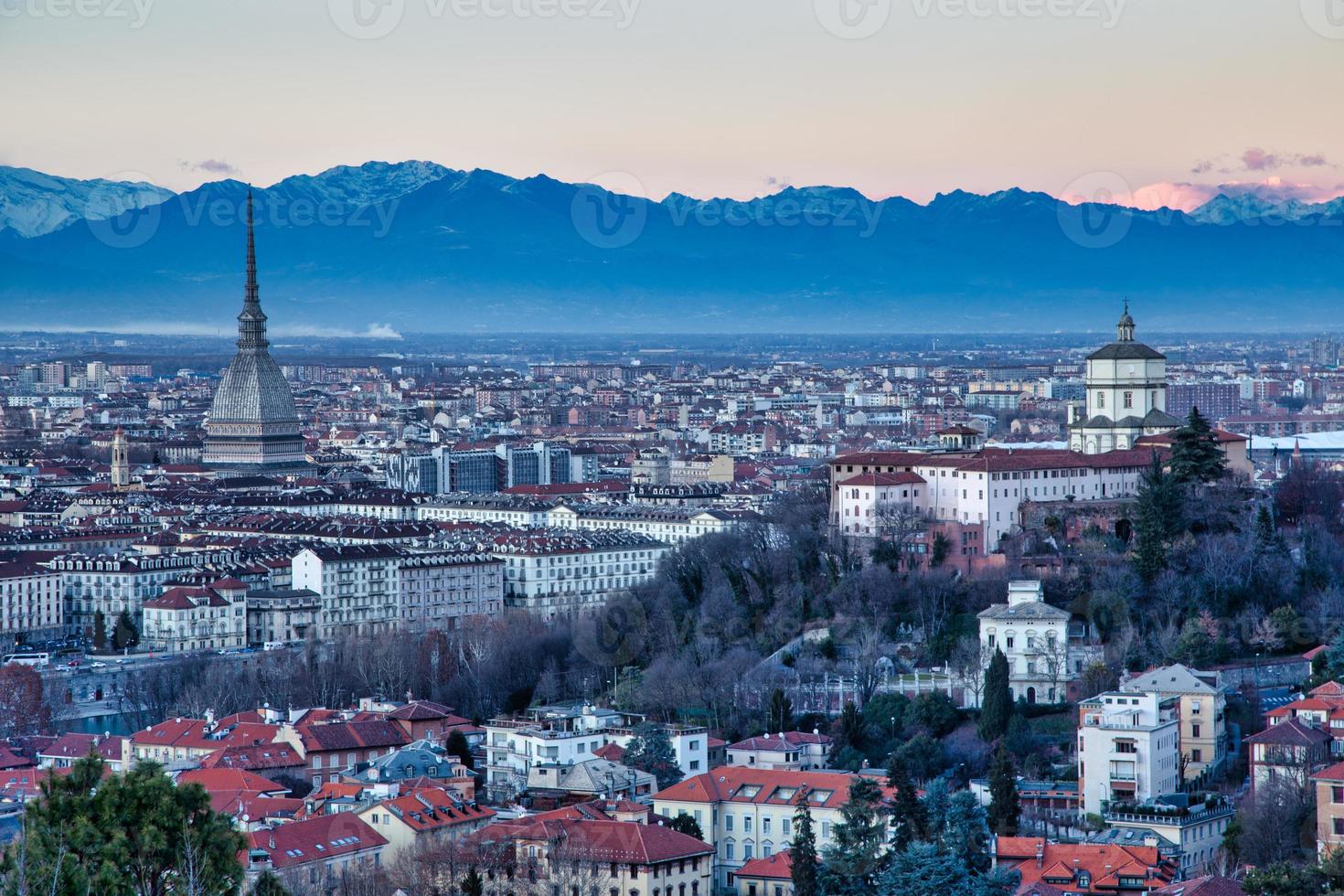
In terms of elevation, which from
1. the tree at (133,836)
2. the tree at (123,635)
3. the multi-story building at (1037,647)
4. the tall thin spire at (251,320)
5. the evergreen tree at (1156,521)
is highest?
the tall thin spire at (251,320)

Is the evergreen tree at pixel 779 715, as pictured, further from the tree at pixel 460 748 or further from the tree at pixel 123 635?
the tree at pixel 123 635

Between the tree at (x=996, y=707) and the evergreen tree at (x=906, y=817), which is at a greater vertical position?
the tree at (x=996, y=707)

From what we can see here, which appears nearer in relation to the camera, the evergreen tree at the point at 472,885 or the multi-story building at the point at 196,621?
the evergreen tree at the point at 472,885

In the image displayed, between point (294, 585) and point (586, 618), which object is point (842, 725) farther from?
point (294, 585)

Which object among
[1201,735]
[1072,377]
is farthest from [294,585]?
[1072,377]

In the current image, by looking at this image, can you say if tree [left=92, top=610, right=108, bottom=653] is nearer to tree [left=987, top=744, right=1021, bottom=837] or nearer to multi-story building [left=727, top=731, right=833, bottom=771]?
multi-story building [left=727, top=731, right=833, bottom=771]

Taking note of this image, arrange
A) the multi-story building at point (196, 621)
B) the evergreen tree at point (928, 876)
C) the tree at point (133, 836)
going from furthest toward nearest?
the multi-story building at point (196, 621) < the evergreen tree at point (928, 876) < the tree at point (133, 836)

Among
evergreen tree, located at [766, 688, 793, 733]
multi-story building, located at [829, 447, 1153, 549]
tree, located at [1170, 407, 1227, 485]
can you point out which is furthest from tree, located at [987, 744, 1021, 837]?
tree, located at [1170, 407, 1227, 485]

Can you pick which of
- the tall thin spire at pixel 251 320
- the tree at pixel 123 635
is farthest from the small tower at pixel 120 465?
the tree at pixel 123 635
